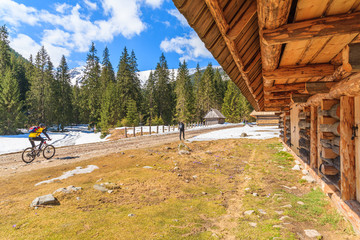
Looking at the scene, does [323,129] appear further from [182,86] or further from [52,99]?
[52,99]

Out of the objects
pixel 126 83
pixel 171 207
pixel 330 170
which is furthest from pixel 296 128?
pixel 126 83

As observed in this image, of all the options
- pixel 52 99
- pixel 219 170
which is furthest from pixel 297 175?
pixel 52 99

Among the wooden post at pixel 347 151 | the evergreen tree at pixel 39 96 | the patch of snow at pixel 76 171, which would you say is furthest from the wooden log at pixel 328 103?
the evergreen tree at pixel 39 96

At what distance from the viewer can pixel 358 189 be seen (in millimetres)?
3650

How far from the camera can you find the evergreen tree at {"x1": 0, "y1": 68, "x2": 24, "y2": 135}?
1077 inches

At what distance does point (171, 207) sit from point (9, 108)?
36.5m

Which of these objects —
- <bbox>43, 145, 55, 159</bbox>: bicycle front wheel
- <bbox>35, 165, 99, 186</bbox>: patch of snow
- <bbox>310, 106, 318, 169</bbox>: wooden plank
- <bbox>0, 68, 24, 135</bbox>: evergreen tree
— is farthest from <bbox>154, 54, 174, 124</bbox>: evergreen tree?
<bbox>310, 106, 318, 169</bbox>: wooden plank

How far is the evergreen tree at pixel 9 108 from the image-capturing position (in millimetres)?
27344

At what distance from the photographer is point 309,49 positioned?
265 cm

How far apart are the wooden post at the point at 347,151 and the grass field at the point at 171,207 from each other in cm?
62

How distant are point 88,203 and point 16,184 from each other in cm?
335

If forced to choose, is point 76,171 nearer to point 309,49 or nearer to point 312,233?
point 312,233

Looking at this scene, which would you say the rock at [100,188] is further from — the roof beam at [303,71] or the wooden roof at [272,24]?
the roof beam at [303,71]

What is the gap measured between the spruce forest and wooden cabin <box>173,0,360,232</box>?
3053 cm
